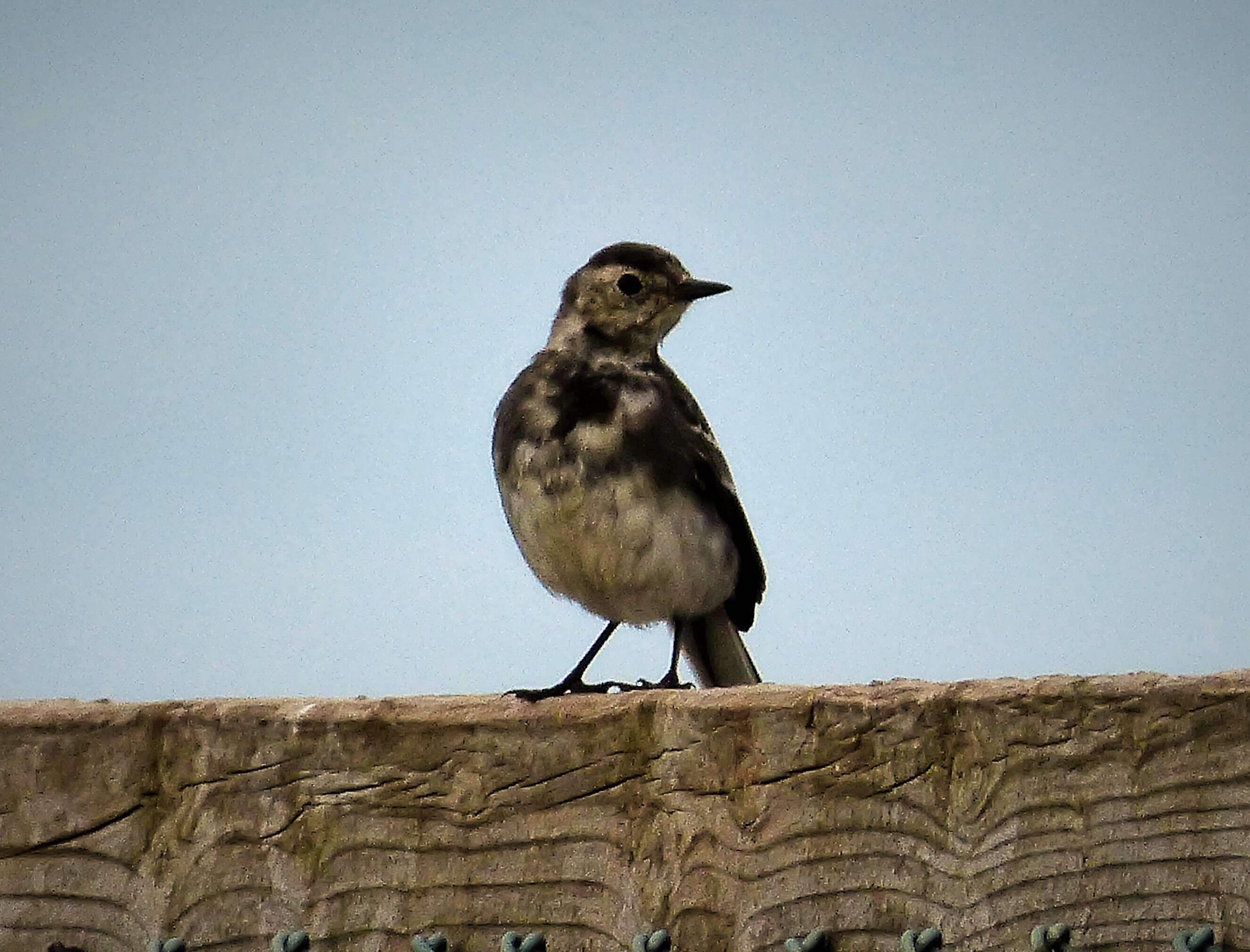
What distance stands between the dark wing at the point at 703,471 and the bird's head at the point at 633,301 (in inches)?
6.0

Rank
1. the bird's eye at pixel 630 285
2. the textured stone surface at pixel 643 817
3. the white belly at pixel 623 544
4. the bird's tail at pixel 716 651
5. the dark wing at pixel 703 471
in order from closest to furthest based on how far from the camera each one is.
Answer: the textured stone surface at pixel 643 817 → the white belly at pixel 623 544 → the dark wing at pixel 703 471 → the bird's eye at pixel 630 285 → the bird's tail at pixel 716 651

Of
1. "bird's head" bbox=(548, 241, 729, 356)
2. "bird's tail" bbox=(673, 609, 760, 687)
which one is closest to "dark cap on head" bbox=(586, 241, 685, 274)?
"bird's head" bbox=(548, 241, 729, 356)

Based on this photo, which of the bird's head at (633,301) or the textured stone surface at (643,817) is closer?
the textured stone surface at (643,817)

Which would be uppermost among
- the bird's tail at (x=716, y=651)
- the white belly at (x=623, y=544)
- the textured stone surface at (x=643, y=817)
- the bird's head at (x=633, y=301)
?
the bird's head at (x=633, y=301)

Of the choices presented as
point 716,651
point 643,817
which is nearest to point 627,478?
point 716,651

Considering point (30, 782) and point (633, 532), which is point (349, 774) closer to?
point (30, 782)

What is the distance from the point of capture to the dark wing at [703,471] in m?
6.00

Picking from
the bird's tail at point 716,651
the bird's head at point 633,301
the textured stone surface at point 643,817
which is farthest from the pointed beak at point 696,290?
the textured stone surface at point 643,817

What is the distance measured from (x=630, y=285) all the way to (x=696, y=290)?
255 millimetres

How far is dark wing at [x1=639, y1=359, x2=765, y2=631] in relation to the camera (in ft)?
19.7

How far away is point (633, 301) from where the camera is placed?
20.7 feet

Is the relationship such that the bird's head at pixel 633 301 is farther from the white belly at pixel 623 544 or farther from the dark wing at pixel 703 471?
the white belly at pixel 623 544

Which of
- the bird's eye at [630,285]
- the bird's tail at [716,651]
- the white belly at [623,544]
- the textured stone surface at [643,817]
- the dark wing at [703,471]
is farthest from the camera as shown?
the bird's tail at [716,651]

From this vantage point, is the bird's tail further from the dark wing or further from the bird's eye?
the bird's eye
